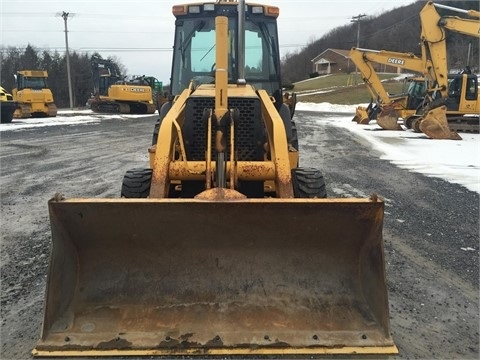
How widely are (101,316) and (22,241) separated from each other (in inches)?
89.9

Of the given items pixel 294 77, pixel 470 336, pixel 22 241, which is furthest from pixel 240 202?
pixel 294 77

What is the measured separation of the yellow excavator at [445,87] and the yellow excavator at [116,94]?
690 inches

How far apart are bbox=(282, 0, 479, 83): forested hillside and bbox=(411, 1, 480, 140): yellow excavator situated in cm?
3922

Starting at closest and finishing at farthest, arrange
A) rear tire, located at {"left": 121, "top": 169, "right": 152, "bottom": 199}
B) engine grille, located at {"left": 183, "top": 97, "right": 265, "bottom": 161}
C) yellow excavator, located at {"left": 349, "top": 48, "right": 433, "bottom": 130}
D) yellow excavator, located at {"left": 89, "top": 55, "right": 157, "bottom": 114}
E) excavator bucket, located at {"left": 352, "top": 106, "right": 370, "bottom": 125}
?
rear tire, located at {"left": 121, "top": 169, "right": 152, "bottom": 199} < engine grille, located at {"left": 183, "top": 97, "right": 265, "bottom": 161} < yellow excavator, located at {"left": 349, "top": 48, "right": 433, "bottom": 130} < excavator bucket, located at {"left": 352, "top": 106, "right": 370, "bottom": 125} < yellow excavator, located at {"left": 89, "top": 55, "right": 157, "bottom": 114}

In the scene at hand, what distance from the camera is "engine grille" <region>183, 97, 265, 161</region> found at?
4.27 meters

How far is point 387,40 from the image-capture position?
73.8 m

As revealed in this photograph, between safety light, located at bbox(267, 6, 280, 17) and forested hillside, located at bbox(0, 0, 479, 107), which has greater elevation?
forested hillside, located at bbox(0, 0, 479, 107)

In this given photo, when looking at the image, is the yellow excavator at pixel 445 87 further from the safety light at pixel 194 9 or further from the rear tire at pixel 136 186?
the rear tire at pixel 136 186

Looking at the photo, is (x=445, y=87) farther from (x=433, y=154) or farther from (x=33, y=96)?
(x=33, y=96)

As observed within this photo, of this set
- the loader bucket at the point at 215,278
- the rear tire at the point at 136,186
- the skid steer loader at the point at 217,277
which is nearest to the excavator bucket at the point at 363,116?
the rear tire at the point at 136,186

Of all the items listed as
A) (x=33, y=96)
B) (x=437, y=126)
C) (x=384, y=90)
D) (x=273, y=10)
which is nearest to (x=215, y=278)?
(x=273, y=10)

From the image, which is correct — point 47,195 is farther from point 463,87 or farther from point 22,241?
point 463,87

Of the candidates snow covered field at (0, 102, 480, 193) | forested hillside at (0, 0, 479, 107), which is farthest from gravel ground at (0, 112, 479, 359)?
forested hillside at (0, 0, 479, 107)

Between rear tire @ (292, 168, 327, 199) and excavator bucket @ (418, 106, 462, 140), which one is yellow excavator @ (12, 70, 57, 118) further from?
rear tire @ (292, 168, 327, 199)
